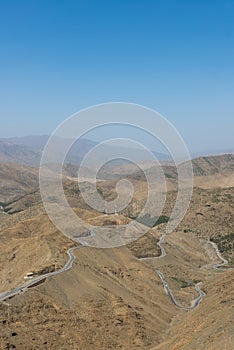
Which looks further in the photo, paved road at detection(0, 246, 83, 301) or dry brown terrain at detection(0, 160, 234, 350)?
paved road at detection(0, 246, 83, 301)

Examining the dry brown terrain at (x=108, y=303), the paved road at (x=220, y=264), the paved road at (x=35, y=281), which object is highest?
the paved road at (x=35, y=281)

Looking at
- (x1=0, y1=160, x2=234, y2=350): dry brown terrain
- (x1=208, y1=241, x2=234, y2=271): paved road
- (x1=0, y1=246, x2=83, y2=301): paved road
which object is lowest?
(x1=208, y1=241, x2=234, y2=271): paved road

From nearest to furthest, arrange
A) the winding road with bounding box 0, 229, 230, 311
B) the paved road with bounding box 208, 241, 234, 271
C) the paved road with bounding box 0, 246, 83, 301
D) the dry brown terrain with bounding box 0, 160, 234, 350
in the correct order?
the dry brown terrain with bounding box 0, 160, 234, 350, the paved road with bounding box 0, 246, 83, 301, the winding road with bounding box 0, 229, 230, 311, the paved road with bounding box 208, 241, 234, 271

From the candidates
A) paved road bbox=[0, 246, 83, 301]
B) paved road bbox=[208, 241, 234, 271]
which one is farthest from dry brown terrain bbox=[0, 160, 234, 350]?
paved road bbox=[208, 241, 234, 271]

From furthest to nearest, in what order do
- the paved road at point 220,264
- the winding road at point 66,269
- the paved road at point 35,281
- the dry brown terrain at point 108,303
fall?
the paved road at point 220,264, the winding road at point 66,269, the paved road at point 35,281, the dry brown terrain at point 108,303

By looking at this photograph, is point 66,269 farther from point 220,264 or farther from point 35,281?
point 220,264

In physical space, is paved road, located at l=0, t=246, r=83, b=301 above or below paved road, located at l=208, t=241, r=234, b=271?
above

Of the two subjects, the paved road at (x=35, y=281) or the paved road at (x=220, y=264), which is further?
the paved road at (x=220, y=264)

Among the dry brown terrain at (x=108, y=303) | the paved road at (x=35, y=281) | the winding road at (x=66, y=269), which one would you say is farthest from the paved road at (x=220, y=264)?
the paved road at (x=35, y=281)

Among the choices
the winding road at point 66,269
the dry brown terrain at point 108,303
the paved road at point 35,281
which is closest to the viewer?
the dry brown terrain at point 108,303

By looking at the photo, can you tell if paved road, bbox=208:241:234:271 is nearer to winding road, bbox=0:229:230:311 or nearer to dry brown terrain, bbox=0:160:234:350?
winding road, bbox=0:229:230:311

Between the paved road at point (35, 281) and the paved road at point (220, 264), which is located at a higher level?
the paved road at point (35, 281)

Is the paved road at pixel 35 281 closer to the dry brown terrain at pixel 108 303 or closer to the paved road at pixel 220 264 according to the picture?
the dry brown terrain at pixel 108 303

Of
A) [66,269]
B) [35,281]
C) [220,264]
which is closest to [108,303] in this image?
[66,269]
